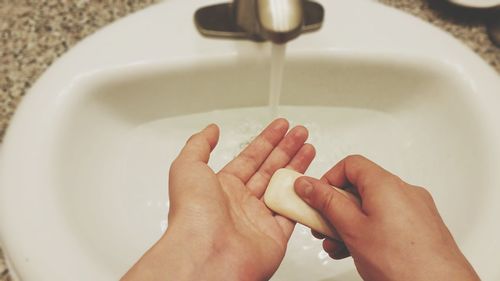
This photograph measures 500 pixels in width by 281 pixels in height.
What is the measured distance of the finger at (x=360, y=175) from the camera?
17.9 inches

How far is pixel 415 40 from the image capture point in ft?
1.91

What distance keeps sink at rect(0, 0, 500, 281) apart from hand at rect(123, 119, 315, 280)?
0.20ft

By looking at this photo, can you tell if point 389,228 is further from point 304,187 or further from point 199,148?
point 199,148

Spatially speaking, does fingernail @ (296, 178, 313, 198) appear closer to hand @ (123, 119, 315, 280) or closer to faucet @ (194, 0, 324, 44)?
hand @ (123, 119, 315, 280)

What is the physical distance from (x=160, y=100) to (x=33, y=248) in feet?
0.82

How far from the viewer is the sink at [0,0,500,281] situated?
0.46m

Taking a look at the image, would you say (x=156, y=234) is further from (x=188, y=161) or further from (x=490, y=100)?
(x=490, y=100)

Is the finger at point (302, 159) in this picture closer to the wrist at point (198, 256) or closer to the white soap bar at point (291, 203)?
the white soap bar at point (291, 203)

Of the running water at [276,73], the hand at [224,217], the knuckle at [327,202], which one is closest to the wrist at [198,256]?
the hand at [224,217]

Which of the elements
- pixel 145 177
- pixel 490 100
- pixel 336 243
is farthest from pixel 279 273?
pixel 490 100

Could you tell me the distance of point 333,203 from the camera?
0.45 metres

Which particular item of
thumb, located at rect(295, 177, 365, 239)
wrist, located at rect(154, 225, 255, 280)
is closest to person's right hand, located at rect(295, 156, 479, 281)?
thumb, located at rect(295, 177, 365, 239)

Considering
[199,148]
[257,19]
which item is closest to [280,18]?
[257,19]

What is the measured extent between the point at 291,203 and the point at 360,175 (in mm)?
84
